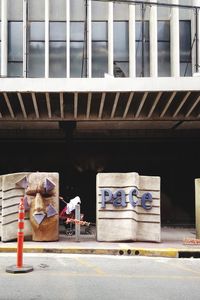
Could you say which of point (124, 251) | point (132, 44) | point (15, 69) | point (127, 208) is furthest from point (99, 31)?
point (124, 251)

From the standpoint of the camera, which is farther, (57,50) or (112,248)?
(57,50)

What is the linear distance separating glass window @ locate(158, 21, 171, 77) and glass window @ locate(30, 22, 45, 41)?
4.94 meters

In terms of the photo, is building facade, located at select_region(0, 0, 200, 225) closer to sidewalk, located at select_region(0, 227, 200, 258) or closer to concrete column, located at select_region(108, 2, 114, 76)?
concrete column, located at select_region(108, 2, 114, 76)

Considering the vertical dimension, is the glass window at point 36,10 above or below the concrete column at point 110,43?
above

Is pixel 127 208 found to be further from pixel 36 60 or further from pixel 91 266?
pixel 36 60

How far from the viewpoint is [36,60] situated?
21438 mm

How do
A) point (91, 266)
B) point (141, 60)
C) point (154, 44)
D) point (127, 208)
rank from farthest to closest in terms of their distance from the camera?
point (141, 60), point (154, 44), point (127, 208), point (91, 266)

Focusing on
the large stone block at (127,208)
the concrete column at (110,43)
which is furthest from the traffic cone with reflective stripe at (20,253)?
the concrete column at (110,43)

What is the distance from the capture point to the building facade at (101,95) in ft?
48.1

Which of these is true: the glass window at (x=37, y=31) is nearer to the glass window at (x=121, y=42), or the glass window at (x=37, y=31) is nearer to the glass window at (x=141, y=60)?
the glass window at (x=121, y=42)

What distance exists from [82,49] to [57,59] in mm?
1136

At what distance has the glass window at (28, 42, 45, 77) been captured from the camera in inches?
842

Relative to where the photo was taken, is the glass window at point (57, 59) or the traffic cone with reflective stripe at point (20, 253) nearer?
the traffic cone with reflective stripe at point (20, 253)

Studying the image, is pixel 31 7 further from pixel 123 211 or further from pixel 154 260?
pixel 154 260
